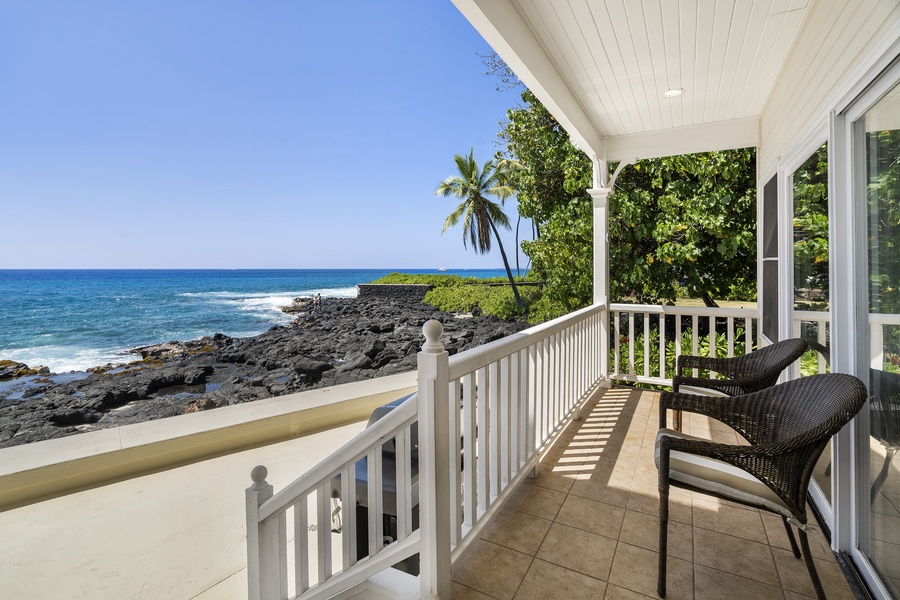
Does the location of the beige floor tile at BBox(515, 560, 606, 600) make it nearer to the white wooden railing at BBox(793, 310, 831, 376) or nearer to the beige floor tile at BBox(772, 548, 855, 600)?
the beige floor tile at BBox(772, 548, 855, 600)

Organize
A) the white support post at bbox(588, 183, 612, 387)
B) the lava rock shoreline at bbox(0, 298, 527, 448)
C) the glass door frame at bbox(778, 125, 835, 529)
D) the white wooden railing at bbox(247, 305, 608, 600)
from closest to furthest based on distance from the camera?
the white wooden railing at bbox(247, 305, 608, 600)
the glass door frame at bbox(778, 125, 835, 529)
the white support post at bbox(588, 183, 612, 387)
the lava rock shoreline at bbox(0, 298, 527, 448)

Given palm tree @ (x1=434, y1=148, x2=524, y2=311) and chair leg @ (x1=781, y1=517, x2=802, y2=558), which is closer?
chair leg @ (x1=781, y1=517, x2=802, y2=558)

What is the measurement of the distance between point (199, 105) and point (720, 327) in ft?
102

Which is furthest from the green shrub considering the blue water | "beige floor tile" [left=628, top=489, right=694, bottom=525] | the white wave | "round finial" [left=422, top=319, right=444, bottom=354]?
the blue water

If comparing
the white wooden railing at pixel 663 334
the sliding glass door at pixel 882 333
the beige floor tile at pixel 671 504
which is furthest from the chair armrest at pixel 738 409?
the white wooden railing at pixel 663 334

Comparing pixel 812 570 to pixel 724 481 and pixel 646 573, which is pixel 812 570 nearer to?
pixel 724 481

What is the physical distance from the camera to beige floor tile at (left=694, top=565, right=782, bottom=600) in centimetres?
153

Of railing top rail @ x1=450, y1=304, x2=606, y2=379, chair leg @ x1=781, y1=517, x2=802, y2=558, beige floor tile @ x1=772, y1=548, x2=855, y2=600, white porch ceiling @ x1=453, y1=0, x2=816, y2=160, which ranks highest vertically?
white porch ceiling @ x1=453, y1=0, x2=816, y2=160

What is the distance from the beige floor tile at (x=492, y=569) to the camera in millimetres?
1586

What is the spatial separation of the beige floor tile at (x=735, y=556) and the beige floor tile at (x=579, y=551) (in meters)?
0.36

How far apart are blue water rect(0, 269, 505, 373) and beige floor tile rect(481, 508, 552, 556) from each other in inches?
648

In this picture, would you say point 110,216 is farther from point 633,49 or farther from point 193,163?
point 633,49

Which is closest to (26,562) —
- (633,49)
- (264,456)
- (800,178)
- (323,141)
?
(264,456)

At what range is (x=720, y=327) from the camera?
5.91 meters
